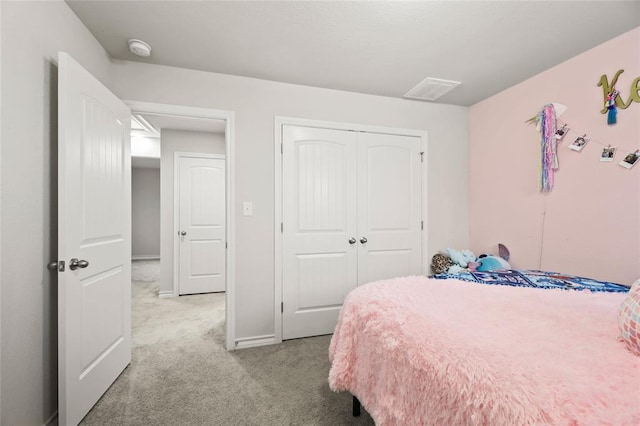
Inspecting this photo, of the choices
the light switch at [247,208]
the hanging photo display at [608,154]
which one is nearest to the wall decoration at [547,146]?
the hanging photo display at [608,154]

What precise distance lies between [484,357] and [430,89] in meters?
2.57

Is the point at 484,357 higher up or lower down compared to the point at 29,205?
lower down

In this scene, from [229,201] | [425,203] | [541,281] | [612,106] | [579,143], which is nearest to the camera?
[541,281]

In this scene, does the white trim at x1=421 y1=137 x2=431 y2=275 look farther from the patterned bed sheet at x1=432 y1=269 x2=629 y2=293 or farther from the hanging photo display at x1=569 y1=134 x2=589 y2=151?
the hanging photo display at x1=569 y1=134 x2=589 y2=151

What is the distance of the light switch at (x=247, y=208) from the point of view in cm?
254

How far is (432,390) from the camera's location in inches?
35.0

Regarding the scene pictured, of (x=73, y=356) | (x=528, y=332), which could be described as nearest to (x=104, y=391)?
(x=73, y=356)

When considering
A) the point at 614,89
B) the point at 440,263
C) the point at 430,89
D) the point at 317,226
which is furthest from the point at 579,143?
the point at 317,226

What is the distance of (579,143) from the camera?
2193 millimetres

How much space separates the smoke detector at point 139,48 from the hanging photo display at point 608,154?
3382 mm

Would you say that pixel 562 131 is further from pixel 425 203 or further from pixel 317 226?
pixel 317 226

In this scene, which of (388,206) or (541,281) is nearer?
(541,281)

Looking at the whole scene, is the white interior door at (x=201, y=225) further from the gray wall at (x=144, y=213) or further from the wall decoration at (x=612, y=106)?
the wall decoration at (x=612, y=106)

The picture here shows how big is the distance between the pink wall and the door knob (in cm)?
334
